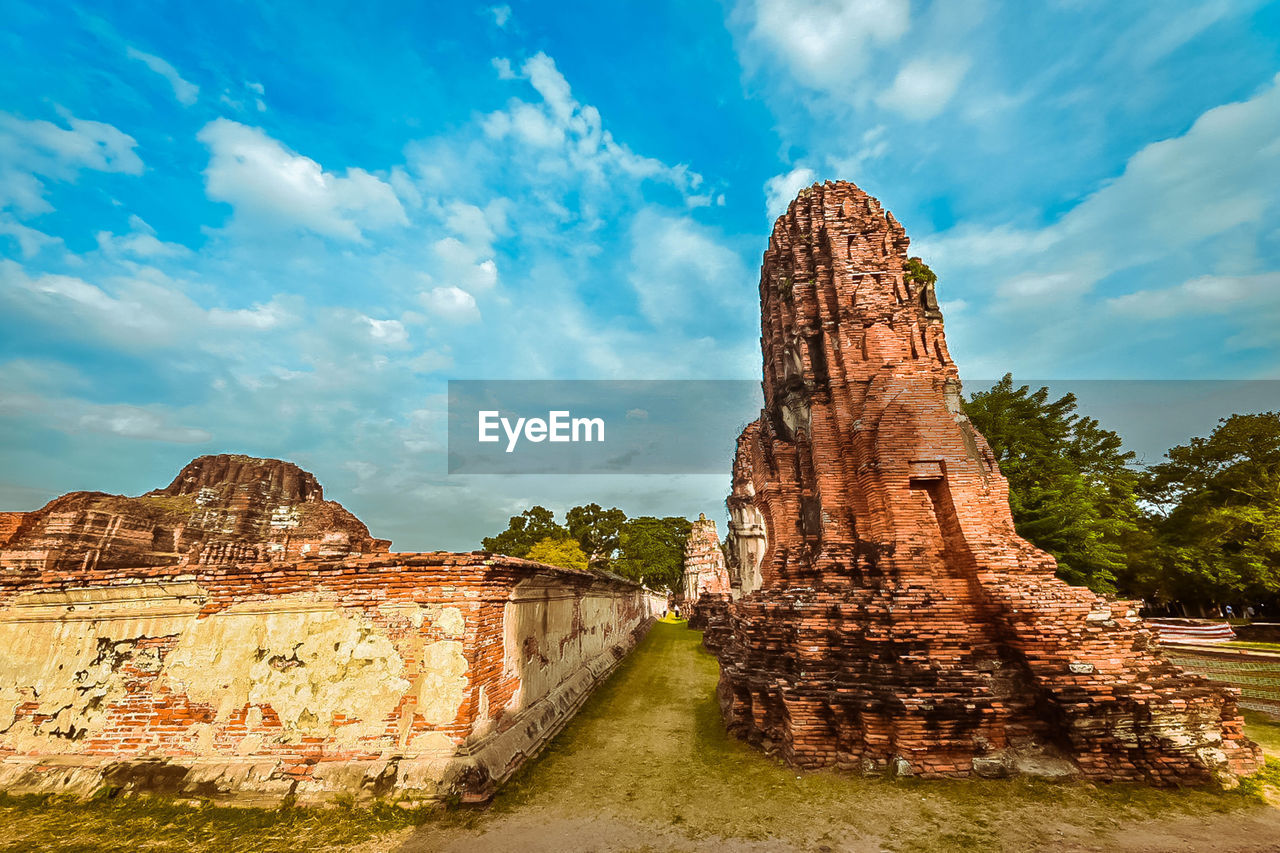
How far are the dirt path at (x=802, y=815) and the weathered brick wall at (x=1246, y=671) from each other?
308cm

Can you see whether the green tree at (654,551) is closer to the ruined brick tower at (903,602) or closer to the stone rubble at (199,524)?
the stone rubble at (199,524)

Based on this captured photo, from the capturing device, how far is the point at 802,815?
4.74 m

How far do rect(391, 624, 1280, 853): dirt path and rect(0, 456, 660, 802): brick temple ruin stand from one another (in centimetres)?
68

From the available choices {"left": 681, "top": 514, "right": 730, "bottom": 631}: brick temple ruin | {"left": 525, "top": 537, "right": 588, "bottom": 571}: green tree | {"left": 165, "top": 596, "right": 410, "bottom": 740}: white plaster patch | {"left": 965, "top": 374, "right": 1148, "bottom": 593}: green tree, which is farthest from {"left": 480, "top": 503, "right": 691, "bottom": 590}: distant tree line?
{"left": 165, "top": 596, "right": 410, "bottom": 740}: white plaster patch

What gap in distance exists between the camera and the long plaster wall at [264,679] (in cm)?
531

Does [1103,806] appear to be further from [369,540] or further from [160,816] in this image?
[369,540]

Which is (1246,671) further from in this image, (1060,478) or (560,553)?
(560,553)

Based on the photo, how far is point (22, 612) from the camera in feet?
19.8

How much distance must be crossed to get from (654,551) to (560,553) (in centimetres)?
847

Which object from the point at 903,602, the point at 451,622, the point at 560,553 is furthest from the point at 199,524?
the point at 560,553

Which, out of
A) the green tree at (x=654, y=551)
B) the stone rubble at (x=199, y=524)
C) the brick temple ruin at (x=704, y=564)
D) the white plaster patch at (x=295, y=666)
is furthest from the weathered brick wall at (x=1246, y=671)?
the green tree at (x=654, y=551)

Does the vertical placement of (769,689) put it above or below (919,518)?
below

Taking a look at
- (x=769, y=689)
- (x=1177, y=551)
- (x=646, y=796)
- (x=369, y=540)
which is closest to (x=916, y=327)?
(x=769, y=689)

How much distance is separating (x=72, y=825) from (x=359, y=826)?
2839 millimetres
